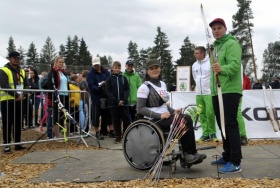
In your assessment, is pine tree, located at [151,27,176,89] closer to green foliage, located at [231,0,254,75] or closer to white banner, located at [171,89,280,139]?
A: green foliage, located at [231,0,254,75]

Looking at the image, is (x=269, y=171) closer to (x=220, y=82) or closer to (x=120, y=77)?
(x=220, y=82)

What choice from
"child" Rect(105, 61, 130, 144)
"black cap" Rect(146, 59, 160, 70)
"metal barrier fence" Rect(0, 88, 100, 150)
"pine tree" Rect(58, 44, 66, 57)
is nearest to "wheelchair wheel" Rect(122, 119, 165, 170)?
"black cap" Rect(146, 59, 160, 70)

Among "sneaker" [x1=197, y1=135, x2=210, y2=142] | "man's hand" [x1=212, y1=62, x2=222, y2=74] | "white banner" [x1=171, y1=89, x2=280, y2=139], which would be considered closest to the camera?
"man's hand" [x1=212, y1=62, x2=222, y2=74]

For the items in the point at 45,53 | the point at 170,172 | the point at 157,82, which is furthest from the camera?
the point at 45,53

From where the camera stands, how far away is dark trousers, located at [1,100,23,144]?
7445mm

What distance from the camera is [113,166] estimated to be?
5.70m

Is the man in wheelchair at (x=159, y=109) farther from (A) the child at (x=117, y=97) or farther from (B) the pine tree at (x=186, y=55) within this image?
(B) the pine tree at (x=186, y=55)

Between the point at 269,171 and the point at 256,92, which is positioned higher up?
the point at 256,92

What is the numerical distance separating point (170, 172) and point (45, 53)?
11031 cm

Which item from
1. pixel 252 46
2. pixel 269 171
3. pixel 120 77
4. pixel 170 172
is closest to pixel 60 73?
pixel 120 77

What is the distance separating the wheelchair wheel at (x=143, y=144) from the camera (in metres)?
5.04

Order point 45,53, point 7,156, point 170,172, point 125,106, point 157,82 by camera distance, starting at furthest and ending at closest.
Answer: point 45,53
point 125,106
point 7,156
point 157,82
point 170,172

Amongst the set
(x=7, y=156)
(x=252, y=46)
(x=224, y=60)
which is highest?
(x=252, y=46)

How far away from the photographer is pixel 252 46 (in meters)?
58.8
